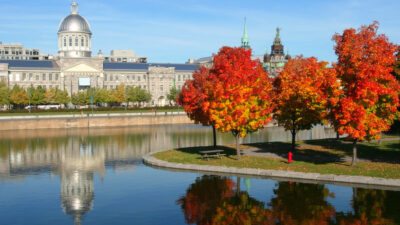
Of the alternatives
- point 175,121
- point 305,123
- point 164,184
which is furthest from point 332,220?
point 175,121

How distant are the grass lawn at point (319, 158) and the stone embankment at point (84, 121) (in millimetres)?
39227

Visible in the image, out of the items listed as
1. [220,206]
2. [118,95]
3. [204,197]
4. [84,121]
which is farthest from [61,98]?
[220,206]

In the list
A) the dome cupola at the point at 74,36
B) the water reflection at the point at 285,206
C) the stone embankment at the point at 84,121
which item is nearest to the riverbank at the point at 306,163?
the water reflection at the point at 285,206

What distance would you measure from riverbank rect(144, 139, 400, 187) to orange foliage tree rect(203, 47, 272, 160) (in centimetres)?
298

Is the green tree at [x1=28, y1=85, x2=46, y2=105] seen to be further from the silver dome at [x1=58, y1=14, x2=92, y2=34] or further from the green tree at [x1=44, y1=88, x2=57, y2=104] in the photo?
the silver dome at [x1=58, y1=14, x2=92, y2=34]

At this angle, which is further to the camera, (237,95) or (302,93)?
(302,93)

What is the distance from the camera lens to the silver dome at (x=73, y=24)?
4993 inches

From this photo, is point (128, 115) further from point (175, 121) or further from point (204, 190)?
point (204, 190)

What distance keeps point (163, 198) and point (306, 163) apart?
12.6m

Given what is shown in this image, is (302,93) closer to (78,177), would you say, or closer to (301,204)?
(301,204)

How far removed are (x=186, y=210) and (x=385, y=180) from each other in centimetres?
1181

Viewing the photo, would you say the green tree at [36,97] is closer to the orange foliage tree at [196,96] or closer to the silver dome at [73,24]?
the silver dome at [73,24]

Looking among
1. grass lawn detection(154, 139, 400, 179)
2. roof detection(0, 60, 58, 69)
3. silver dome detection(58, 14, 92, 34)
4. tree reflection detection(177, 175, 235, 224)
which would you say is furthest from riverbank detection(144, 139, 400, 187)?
roof detection(0, 60, 58, 69)

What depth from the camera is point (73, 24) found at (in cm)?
12662
